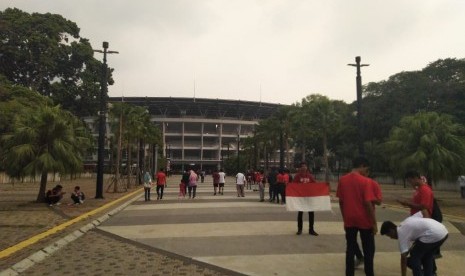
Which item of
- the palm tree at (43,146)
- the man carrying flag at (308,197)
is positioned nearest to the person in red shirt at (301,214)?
the man carrying flag at (308,197)

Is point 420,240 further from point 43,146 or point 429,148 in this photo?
point 43,146

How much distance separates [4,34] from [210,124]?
7133cm

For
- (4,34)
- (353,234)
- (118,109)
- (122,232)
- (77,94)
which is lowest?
(122,232)

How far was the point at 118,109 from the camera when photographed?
110ft

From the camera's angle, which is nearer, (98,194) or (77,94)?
(98,194)

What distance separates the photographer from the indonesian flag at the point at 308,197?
10.7 metres

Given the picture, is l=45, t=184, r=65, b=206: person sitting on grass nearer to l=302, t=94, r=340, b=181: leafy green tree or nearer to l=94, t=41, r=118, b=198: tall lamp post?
l=94, t=41, r=118, b=198: tall lamp post

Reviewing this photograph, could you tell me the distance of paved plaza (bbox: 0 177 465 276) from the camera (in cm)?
753

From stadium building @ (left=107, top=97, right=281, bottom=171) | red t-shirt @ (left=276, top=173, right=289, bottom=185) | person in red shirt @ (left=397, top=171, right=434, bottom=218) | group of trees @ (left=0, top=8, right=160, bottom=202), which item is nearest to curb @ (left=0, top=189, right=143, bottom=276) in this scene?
person in red shirt @ (left=397, top=171, right=434, bottom=218)

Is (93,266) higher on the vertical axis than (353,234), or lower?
lower

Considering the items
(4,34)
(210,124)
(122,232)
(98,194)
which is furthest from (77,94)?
(210,124)

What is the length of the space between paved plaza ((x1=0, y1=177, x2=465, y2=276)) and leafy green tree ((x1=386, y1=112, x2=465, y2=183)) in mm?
7306

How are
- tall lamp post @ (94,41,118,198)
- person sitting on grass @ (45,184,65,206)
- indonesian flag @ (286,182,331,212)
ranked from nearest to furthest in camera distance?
1. indonesian flag @ (286,182,331,212)
2. person sitting on grass @ (45,184,65,206)
3. tall lamp post @ (94,41,118,198)

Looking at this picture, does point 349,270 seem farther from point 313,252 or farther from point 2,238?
point 2,238
